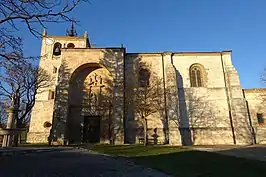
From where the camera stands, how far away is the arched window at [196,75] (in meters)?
24.3

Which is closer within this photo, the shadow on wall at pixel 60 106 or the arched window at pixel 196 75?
the shadow on wall at pixel 60 106

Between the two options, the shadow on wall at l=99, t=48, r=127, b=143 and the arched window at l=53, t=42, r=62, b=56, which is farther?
the arched window at l=53, t=42, r=62, b=56

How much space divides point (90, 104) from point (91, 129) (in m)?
2.98

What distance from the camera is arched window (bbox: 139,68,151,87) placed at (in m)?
24.2

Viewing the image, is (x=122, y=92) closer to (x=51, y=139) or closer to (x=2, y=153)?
(x=51, y=139)

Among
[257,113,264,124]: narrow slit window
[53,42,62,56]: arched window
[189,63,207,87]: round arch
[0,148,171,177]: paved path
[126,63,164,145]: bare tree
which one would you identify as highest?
[53,42,62,56]: arched window

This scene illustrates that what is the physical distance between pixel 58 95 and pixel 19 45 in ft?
46.9

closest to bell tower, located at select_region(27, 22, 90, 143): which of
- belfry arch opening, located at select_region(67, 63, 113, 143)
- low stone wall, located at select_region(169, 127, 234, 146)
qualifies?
belfry arch opening, located at select_region(67, 63, 113, 143)

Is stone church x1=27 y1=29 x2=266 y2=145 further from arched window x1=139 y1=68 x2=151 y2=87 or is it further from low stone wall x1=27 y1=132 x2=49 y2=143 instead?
low stone wall x1=27 y1=132 x2=49 y2=143

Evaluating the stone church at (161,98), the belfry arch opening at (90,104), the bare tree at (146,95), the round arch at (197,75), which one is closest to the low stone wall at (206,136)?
the stone church at (161,98)

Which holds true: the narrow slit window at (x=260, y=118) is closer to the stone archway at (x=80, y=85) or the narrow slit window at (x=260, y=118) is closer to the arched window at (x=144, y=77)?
the arched window at (x=144, y=77)

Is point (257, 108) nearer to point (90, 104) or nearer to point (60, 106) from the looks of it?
point (90, 104)

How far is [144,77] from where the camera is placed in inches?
971

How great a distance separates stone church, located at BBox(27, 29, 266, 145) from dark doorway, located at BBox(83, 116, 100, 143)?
0.05 meters
